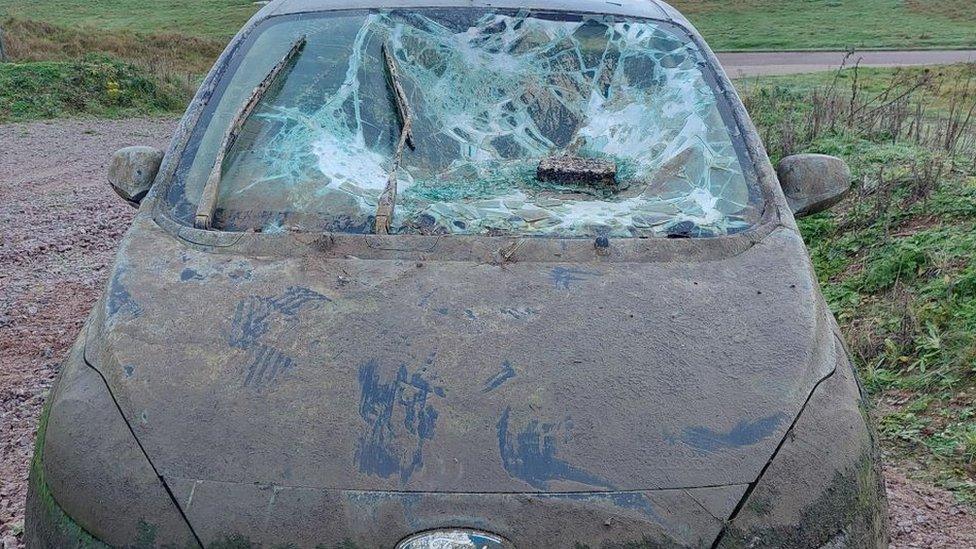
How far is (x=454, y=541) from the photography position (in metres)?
1.56

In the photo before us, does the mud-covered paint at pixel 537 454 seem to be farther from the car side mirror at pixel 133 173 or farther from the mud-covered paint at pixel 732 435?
the car side mirror at pixel 133 173

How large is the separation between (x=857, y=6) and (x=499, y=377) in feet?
122

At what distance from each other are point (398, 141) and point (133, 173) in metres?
0.84

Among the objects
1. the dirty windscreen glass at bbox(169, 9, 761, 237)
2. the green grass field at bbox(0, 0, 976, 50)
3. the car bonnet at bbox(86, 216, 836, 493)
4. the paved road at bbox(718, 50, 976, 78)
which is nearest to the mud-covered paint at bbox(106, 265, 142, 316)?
the car bonnet at bbox(86, 216, 836, 493)

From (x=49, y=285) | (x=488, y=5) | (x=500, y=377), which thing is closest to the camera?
(x=500, y=377)

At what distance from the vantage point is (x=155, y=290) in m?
2.13

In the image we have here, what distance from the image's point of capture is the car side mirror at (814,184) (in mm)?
2762

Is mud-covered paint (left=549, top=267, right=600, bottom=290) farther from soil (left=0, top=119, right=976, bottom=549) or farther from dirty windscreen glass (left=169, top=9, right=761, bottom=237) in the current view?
soil (left=0, top=119, right=976, bottom=549)

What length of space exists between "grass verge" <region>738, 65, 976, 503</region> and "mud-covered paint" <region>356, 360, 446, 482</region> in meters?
2.41

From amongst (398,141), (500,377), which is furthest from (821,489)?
(398,141)

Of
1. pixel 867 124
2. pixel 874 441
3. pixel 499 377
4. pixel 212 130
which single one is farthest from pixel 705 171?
pixel 867 124

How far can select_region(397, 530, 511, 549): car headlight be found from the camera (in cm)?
156

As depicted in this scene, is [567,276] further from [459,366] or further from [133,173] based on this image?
[133,173]

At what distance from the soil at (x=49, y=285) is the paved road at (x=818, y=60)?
45.6 ft
